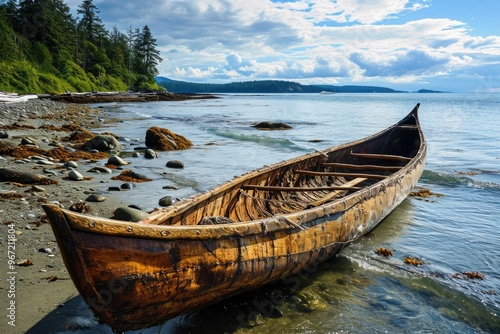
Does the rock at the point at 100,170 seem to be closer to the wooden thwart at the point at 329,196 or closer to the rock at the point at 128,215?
the rock at the point at 128,215

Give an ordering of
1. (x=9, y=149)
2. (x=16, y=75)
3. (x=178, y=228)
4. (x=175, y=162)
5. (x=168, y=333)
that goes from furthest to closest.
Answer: (x=16, y=75), (x=175, y=162), (x=9, y=149), (x=168, y=333), (x=178, y=228)

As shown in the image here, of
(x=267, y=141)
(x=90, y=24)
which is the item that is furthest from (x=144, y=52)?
(x=267, y=141)

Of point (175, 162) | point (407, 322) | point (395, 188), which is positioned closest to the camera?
point (407, 322)

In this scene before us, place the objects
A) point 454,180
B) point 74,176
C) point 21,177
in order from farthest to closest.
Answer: point 454,180 → point 74,176 → point 21,177

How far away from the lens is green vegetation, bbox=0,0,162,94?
47.5 metres

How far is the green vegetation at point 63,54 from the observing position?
1870 inches

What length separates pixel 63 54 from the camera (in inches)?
2301

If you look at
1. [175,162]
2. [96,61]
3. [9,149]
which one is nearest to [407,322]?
[175,162]

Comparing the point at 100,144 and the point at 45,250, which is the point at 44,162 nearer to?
the point at 100,144

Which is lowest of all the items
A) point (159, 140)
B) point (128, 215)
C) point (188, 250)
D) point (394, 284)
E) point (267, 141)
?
point (394, 284)

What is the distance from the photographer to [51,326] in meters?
3.75

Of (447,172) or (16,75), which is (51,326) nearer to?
(447,172)

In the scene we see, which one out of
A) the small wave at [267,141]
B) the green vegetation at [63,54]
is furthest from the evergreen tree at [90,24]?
the small wave at [267,141]

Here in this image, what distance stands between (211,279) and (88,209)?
14.2 feet
